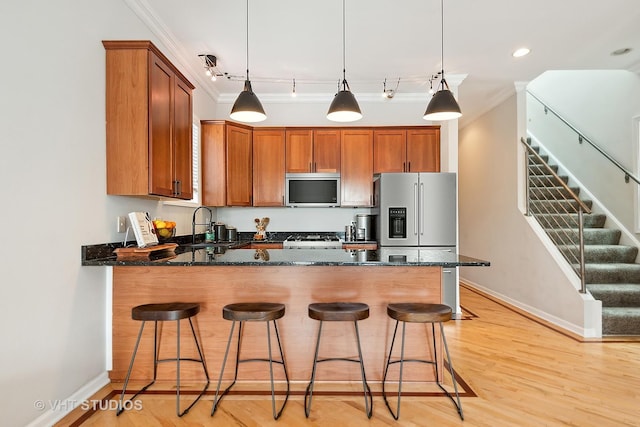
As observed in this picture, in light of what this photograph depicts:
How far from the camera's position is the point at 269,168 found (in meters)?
4.77

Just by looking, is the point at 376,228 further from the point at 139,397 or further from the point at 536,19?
the point at 139,397

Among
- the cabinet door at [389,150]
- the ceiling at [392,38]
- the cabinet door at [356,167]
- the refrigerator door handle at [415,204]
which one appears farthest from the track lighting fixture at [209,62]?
the refrigerator door handle at [415,204]

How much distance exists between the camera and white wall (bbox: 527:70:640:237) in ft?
14.7

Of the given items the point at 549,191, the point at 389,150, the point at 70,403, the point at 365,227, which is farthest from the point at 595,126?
the point at 70,403

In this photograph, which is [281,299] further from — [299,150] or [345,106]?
[299,150]

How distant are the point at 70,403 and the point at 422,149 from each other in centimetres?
432

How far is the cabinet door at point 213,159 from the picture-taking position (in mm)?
4449

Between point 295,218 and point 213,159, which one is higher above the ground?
point 213,159

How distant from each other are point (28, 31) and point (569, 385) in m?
4.04

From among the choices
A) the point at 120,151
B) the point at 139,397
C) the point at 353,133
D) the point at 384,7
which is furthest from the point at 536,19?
the point at 139,397

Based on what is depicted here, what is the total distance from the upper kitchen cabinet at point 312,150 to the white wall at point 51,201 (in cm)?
246

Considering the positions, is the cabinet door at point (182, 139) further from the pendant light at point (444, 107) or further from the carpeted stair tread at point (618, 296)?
the carpeted stair tread at point (618, 296)

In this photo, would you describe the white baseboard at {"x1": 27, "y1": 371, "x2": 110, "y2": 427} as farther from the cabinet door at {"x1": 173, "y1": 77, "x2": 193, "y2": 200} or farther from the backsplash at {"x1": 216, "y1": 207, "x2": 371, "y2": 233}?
the backsplash at {"x1": 216, "y1": 207, "x2": 371, "y2": 233}

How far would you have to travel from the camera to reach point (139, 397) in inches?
92.3
